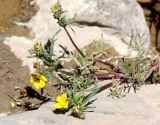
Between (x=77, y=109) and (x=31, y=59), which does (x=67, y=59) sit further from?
(x=77, y=109)

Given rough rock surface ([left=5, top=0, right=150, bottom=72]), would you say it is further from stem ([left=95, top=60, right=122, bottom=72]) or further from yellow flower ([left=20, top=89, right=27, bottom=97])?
yellow flower ([left=20, top=89, right=27, bottom=97])

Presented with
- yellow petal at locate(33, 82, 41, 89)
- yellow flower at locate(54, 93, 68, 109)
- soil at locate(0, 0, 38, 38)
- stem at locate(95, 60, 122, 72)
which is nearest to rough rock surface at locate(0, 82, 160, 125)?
yellow flower at locate(54, 93, 68, 109)

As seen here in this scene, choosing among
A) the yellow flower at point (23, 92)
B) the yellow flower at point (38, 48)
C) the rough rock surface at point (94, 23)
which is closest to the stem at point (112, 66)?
the rough rock surface at point (94, 23)

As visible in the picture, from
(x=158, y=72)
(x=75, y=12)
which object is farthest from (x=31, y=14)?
(x=158, y=72)

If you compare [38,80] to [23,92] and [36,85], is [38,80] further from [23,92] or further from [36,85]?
[23,92]

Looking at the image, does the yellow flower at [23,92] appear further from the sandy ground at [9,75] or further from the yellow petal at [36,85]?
the yellow petal at [36,85]

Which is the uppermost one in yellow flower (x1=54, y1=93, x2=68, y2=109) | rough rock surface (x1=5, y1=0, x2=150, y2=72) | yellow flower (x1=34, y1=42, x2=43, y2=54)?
rough rock surface (x1=5, y1=0, x2=150, y2=72)
